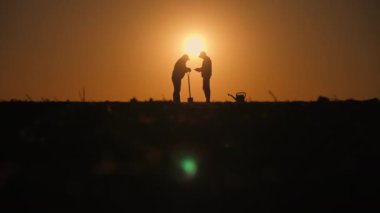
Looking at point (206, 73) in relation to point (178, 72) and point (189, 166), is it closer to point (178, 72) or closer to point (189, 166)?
point (178, 72)

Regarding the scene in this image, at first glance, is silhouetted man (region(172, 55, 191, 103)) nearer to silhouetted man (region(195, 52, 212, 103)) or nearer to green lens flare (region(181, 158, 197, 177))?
silhouetted man (region(195, 52, 212, 103))

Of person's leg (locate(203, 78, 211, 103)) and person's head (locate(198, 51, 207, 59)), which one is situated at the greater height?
person's head (locate(198, 51, 207, 59))

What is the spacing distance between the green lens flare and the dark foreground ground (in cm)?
4

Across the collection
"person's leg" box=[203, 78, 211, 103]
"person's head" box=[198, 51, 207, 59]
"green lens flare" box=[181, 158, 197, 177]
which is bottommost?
"green lens flare" box=[181, 158, 197, 177]

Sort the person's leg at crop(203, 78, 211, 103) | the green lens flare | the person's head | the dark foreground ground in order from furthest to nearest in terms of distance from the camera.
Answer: the person's head, the person's leg at crop(203, 78, 211, 103), the green lens flare, the dark foreground ground

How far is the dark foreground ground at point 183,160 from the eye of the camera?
304 inches

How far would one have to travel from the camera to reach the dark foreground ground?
773 cm

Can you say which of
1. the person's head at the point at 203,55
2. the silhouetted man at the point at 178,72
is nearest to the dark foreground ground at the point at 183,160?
the silhouetted man at the point at 178,72

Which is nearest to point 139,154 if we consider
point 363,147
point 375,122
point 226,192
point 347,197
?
point 226,192

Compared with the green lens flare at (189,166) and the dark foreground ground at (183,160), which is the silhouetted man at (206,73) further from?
the green lens flare at (189,166)

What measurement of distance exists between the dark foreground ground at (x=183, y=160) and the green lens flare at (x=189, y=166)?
0.04 meters

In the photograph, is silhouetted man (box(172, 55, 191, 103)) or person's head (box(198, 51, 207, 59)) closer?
silhouetted man (box(172, 55, 191, 103))

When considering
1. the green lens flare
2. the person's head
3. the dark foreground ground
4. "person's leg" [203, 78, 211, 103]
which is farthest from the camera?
the person's head

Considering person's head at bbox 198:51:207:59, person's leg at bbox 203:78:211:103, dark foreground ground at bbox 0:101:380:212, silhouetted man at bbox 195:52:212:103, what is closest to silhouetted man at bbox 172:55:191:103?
silhouetted man at bbox 195:52:212:103
